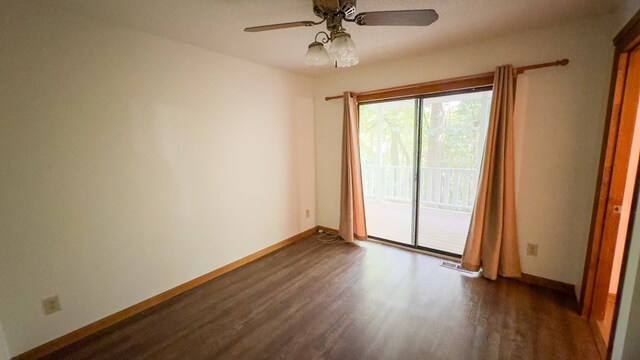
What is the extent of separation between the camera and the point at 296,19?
1821 mm

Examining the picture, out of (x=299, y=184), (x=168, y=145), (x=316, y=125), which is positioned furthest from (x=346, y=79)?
(x=168, y=145)

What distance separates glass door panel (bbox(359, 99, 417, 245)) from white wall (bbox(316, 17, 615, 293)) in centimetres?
197

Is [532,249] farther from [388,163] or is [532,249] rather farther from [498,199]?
[388,163]

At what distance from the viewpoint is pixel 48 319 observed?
5.50ft

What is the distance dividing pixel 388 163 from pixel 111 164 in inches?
165

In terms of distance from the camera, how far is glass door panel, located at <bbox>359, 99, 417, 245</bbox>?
4.43m

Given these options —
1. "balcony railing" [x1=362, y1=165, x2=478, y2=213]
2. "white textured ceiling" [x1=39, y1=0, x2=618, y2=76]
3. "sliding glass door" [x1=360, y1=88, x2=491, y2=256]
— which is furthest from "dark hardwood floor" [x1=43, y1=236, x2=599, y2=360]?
"white textured ceiling" [x1=39, y1=0, x2=618, y2=76]

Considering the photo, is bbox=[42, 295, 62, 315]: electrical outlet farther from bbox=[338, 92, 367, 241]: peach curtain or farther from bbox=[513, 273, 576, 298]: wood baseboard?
bbox=[513, 273, 576, 298]: wood baseboard

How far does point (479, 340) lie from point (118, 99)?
308 cm

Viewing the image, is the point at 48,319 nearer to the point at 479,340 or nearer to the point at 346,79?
the point at 479,340

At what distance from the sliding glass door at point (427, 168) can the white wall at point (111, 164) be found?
1887 mm

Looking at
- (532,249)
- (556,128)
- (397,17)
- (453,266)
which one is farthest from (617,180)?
(397,17)

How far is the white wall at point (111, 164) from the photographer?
5.07 feet

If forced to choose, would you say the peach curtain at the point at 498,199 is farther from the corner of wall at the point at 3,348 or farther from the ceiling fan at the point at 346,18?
the corner of wall at the point at 3,348
